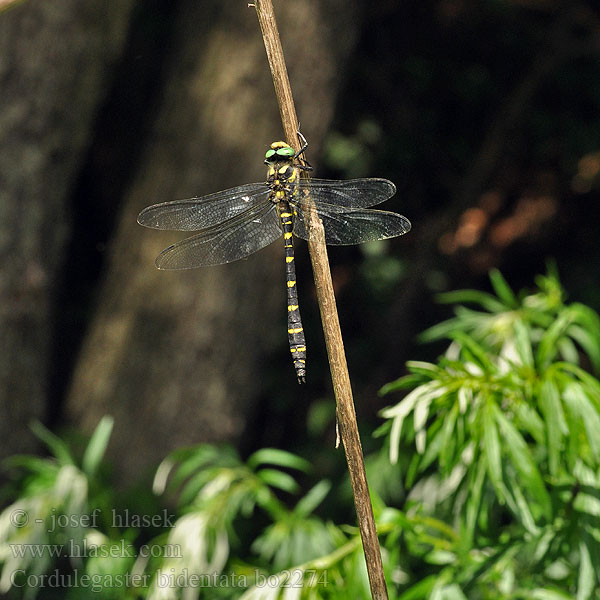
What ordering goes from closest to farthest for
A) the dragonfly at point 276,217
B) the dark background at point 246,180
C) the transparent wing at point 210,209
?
the dragonfly at point 276,217
the transparent wing at point 210,209
the dark background at point 246,180

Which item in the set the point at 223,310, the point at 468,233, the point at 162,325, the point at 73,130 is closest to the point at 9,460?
the point at 162,325

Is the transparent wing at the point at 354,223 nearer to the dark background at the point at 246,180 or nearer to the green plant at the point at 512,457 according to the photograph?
the green plant at the point at 512,457

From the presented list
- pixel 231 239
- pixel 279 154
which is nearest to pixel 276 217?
pixel 231 239

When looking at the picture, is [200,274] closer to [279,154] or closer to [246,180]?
[246,180]

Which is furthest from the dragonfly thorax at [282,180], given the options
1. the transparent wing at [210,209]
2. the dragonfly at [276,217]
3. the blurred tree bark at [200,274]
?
the blurred tree bark at [200,274]

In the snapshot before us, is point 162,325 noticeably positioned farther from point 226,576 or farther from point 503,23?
point 503,23
